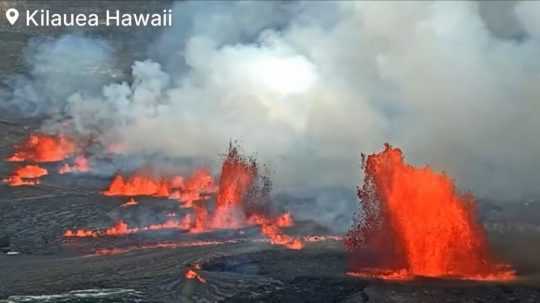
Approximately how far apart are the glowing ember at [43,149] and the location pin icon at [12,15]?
40120 mm

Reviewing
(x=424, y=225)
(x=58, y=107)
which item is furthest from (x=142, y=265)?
(x=58, y=107)

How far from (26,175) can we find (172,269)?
26.6 meters

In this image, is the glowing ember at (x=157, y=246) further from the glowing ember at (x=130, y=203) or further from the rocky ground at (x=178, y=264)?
the glowing ember at (x=130, y=203)

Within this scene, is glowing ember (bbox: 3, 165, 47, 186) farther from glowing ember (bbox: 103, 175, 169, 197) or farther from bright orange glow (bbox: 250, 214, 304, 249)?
bright orange glow (bbox: 250, 214, 304, 249)

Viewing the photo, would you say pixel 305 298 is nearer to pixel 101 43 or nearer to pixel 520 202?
pixel 520 202

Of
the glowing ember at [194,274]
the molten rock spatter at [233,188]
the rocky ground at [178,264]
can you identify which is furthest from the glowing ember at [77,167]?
the glowing ember at [194,274]

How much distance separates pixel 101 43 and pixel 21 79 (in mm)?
19317

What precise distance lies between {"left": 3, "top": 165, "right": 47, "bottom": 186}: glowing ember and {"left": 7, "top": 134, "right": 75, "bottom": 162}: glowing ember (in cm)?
353

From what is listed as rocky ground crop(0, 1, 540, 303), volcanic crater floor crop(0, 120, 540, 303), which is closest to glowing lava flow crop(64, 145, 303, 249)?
volcanic crater floor crop(0, 120, 540, 303)

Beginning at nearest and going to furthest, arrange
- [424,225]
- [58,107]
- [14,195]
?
[424,225], [14,195], [58,107]

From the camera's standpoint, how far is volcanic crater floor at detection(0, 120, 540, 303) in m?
28.3

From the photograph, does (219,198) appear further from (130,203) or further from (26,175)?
(26,175)

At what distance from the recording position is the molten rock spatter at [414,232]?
3409 cm

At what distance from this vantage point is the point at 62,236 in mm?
38688
